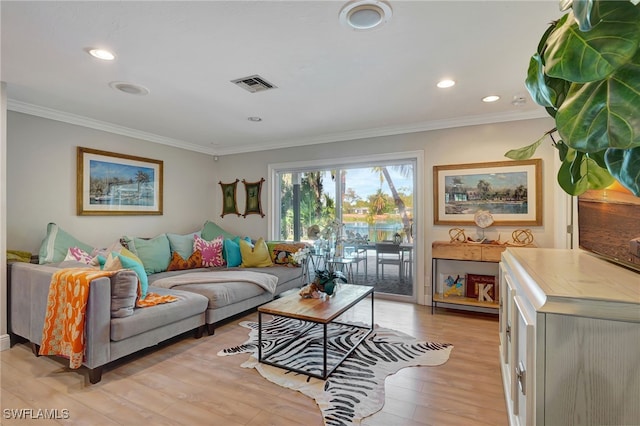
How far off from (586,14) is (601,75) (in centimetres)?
10

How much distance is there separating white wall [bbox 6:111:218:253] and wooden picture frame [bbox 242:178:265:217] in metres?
1.19

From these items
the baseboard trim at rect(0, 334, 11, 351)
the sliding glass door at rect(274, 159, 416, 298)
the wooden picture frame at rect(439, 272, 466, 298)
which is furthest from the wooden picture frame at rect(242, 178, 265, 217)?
the baseboard trim at rect(0, 334, 11, 351)

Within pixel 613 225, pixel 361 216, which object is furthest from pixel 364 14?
pixel 361 216

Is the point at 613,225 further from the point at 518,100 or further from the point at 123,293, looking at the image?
the point at 123,293

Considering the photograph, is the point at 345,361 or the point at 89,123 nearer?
the point at 345,361

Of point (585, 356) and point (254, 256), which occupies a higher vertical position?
point (585, 356)

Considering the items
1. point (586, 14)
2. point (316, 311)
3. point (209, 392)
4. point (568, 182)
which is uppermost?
point (586, 14)

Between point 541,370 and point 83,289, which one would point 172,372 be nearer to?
point 83,289

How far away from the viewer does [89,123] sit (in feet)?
12.5

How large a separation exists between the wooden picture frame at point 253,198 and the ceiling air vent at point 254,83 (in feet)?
8.12

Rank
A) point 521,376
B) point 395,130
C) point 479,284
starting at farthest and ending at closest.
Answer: point 395,130 < point 479,284 < point 521,376

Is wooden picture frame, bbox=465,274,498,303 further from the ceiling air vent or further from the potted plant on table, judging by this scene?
the ceiling air vent

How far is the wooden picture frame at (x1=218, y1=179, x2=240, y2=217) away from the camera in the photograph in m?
5.48

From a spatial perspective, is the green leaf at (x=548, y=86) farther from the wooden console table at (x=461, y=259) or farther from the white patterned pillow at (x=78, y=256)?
the white patterned pillow at (x=78, y=256)
